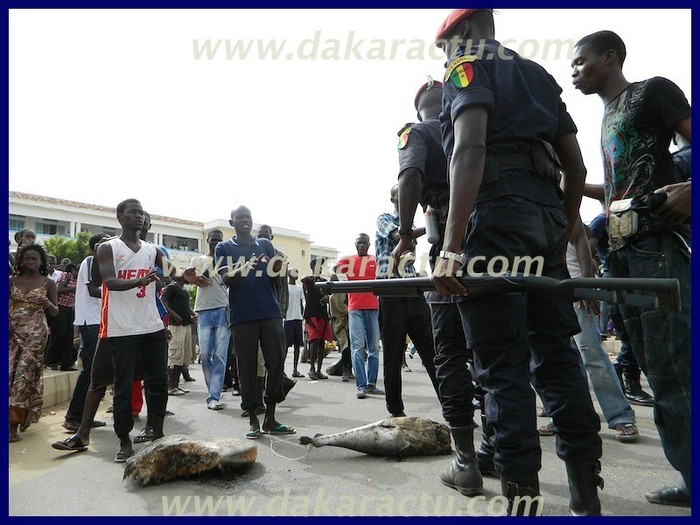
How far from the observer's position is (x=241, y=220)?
14.8 ft

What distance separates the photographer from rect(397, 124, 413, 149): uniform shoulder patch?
122 inches

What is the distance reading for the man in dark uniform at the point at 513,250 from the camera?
199 centimetres

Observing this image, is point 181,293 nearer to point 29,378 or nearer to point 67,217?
point 29,378

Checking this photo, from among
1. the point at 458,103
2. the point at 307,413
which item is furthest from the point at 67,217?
the point at 458,103

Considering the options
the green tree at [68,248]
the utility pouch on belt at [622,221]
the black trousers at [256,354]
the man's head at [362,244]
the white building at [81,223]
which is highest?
the white building at [81,223]

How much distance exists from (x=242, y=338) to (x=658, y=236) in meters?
3.16

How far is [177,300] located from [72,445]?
10.5 ft

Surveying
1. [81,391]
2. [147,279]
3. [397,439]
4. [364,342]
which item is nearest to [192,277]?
[147,279]

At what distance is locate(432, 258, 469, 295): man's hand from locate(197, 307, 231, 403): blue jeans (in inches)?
162

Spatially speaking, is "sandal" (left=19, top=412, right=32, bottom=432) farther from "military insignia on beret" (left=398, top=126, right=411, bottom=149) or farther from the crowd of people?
"military insignia on beret" (left=398, top=126, right=411, bottom=149)

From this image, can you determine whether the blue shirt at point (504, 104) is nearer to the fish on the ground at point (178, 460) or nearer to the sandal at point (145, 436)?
the fish on the ground at point (178, 460)

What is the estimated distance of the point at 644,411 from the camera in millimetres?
4559

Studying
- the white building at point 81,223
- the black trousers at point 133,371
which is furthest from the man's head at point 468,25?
the white building at point 81,223

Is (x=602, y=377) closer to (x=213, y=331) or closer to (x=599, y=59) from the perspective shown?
(x=599, y=59)
